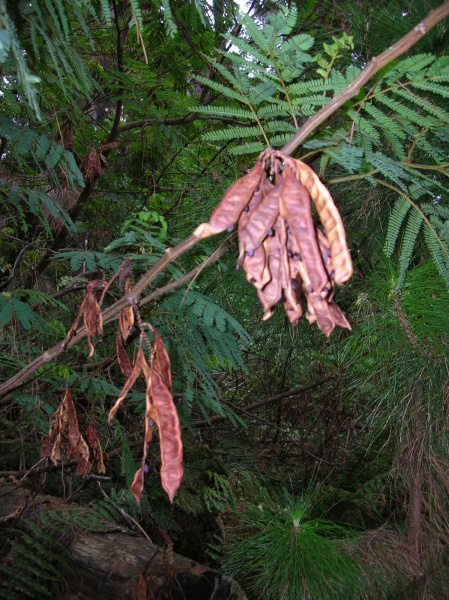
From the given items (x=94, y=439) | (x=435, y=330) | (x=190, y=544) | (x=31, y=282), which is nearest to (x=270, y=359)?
(x=190, y=544)

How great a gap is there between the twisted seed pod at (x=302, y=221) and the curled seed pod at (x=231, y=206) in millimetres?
26

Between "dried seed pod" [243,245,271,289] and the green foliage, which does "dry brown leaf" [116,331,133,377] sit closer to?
"dried seed pod" [243,245,271,289]

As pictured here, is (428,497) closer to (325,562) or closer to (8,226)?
(325,562)

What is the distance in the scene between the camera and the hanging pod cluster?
0.47m

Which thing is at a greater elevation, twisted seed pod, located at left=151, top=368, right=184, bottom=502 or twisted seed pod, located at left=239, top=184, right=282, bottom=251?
twisted seed pod, located at left=239, top=184, right=282, bottom=251

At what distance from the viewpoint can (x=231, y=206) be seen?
48 centimetres

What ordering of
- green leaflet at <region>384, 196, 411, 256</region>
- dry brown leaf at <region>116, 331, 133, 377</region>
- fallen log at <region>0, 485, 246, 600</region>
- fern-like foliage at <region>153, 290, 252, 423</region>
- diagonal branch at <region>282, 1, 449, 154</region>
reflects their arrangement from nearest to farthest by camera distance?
diagonal branch at <region>282, 1, 449, 154</region> < dry brown leaf at <region>116, 331, 133, 377</region> < green leaflet at <region>384, 196, 411, 256</region> < fern-like foliage at <region>153, 290, 252, 423</region> < fallen log at <region>0, 485, 246, 600</region>

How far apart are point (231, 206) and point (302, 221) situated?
61mm

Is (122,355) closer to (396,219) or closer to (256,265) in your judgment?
(256,265)

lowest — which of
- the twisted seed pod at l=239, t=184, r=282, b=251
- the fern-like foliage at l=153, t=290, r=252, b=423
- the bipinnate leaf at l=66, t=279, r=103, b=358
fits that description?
the fern-like foliage at l=153, t=290, r=252, b=423

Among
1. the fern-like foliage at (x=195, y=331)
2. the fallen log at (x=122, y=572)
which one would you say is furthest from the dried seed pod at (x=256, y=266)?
the fallen log at (x=122, y=572)

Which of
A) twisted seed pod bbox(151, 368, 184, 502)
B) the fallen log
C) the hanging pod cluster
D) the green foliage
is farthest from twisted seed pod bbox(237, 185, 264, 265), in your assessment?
the green foliage

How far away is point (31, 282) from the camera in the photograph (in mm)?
2428

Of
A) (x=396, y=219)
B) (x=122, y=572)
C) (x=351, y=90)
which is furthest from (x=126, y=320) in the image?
(x=122, y=572)
